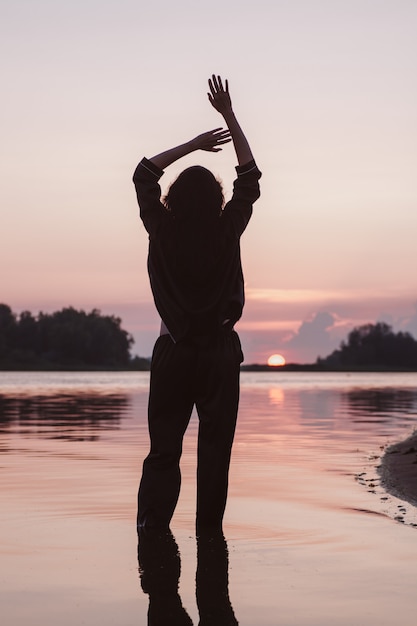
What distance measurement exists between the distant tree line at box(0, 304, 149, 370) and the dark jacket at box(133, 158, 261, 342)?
152 meters

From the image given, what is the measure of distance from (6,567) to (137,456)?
6.37m

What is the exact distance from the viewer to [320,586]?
4.74m

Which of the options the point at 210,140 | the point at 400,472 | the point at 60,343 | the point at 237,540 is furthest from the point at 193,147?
the point at 60,343

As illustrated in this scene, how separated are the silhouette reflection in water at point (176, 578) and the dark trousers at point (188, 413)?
0.23 metres

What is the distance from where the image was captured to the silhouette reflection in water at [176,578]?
4185 mm

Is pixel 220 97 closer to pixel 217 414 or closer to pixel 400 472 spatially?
pixel 217 414

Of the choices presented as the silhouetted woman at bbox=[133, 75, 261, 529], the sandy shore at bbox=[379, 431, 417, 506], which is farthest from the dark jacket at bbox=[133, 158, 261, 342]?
→ the sandy shore at bbox=[379, 431, 417, 506]

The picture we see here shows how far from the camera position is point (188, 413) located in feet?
20.0

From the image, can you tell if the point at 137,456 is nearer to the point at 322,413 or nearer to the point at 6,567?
the point at 6,567

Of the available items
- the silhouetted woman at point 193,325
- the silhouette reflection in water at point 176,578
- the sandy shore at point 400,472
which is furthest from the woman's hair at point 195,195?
the sandy shore at point 400,472

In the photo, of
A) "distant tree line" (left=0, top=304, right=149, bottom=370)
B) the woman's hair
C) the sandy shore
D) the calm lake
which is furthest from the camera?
"distant tree line" (left=0, top=304, right=149, bottom=370)

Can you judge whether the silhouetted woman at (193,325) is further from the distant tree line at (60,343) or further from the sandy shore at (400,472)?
the distant tree line at (60,343)

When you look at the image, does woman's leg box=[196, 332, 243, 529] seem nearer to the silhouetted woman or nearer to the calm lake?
the silhouetted woman

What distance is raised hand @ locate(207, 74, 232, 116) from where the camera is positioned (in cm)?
624
